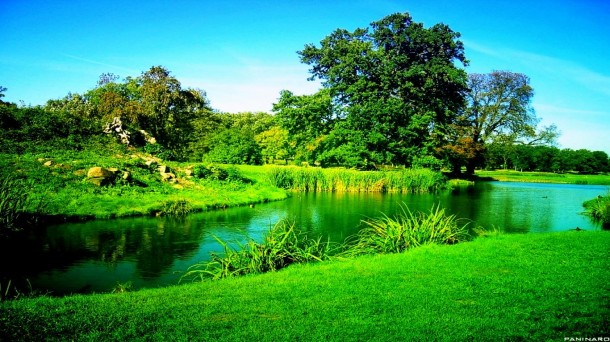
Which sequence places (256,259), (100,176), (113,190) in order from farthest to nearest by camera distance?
(100,176) → (113,190) → (256,259)

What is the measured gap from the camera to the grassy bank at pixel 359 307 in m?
4.71

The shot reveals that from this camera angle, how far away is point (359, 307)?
564 centimetres

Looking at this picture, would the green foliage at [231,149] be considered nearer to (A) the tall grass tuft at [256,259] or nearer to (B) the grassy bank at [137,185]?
(B) the grassy bank at [137,185]

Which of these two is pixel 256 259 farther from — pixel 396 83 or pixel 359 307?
pixel 396 83

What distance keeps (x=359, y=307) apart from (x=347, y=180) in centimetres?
2475

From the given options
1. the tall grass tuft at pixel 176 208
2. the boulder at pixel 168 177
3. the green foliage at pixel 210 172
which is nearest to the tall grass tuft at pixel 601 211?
the tall grass tuft at pixel 176 208

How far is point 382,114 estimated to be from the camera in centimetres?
3647

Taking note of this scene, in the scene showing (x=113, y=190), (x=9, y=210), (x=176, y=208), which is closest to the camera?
(x=9, y=210)

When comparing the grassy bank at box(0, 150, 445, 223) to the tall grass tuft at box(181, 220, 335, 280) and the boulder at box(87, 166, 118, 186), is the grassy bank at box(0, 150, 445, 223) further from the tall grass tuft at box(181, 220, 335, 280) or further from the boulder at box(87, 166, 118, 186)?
the tall grass tuft at box(181, 220, 335, 280)

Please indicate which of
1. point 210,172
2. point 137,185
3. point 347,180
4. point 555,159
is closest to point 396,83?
point 347,180

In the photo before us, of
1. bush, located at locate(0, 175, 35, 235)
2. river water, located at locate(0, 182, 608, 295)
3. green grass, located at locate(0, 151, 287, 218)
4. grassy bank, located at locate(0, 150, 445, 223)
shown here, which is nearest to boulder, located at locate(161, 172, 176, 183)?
grassy bank, located at locate(0, 150, 445, 223)

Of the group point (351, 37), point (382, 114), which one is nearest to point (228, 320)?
point (382, 114)

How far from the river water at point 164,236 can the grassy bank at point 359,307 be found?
8.96 feet

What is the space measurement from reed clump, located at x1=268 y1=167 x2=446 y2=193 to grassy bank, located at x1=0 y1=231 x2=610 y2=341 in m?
21.2
